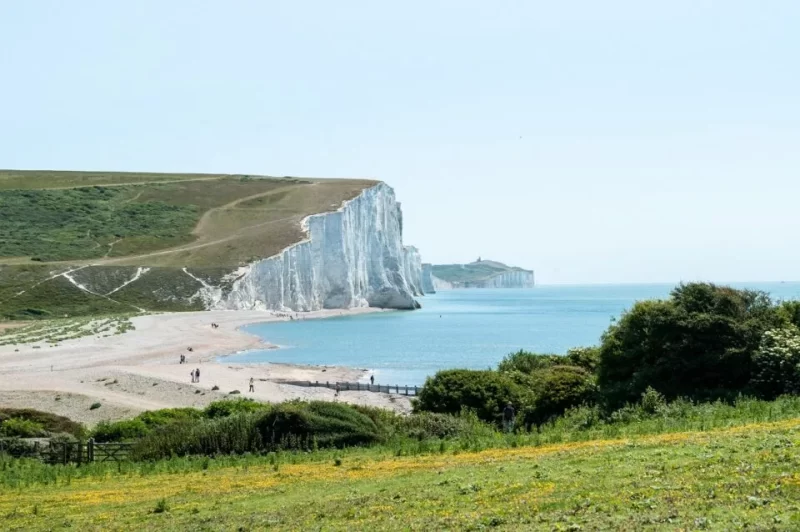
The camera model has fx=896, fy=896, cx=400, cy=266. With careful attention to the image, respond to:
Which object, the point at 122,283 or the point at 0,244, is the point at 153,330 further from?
the point at 0,244

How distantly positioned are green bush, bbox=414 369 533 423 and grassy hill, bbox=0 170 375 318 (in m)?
74.8

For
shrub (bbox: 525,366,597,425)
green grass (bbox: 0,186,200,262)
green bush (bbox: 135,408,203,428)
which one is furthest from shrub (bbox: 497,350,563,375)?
green grass (bbox: 0,186,200,262)

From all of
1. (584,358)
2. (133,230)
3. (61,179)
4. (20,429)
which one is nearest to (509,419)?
(584,358)

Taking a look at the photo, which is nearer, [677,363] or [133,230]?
[677,363]

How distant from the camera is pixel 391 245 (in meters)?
156

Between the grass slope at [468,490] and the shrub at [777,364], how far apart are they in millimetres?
7990

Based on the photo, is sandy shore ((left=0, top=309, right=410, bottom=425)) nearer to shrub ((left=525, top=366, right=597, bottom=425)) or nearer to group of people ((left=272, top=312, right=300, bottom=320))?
shrub ((left=525, top=366, right=597, bottom=425))

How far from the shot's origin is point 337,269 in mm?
134375

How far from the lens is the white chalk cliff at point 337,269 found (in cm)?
11894

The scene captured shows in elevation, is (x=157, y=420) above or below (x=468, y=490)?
below

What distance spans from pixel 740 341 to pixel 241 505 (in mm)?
17384

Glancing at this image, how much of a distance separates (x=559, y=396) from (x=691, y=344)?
165 inches

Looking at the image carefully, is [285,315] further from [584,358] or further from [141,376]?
[584,358]

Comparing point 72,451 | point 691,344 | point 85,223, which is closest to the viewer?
point 72,451
